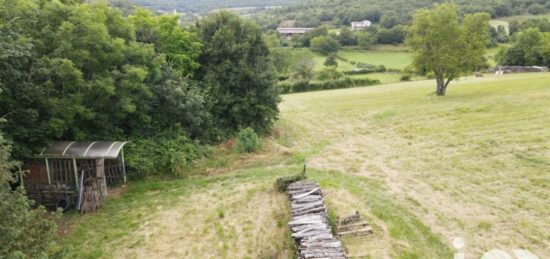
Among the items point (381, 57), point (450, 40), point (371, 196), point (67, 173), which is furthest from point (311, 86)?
point (67, 173)

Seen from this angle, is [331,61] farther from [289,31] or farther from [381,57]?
[289,31]

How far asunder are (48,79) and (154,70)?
4.02m

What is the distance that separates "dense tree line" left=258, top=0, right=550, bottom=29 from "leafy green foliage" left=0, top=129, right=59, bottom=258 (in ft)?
278

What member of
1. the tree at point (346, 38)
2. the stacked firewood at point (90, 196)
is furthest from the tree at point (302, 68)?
the stacked firewood at point (90, 196)

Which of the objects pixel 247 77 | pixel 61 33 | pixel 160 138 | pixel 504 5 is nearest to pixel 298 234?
pixel 160 138

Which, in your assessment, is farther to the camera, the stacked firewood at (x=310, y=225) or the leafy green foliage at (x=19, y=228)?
the stacked firewood at (x=310, y=225)

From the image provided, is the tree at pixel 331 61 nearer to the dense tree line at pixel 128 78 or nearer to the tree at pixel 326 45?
the tree at pixel 326 45

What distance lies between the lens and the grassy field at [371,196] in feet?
36.2

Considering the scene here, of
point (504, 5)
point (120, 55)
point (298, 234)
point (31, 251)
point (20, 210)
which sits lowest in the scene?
point (298, 234)

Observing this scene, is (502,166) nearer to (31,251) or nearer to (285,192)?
(285,192)

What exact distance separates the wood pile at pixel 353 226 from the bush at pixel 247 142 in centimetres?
796

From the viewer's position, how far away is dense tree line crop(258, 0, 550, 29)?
93.6 m

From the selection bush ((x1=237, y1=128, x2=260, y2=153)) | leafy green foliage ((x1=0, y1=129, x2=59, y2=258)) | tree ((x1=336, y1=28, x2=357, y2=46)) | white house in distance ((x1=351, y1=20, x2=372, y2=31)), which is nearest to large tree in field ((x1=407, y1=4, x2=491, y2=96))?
bush ((x1=237, y1=128, x2=260, y2=153))

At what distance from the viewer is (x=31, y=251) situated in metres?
7.75
